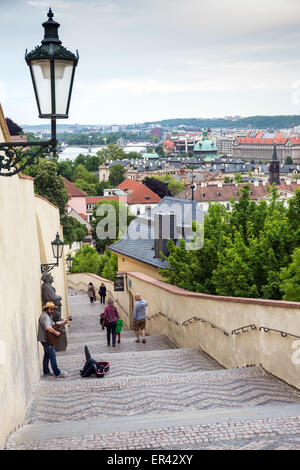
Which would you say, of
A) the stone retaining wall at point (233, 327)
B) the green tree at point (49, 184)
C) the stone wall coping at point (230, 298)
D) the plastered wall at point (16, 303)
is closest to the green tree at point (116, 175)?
the green tree at point (49, 184)

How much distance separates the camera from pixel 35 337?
33.6 feet

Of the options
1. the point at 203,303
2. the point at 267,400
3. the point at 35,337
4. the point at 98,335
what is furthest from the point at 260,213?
the point at 267,400

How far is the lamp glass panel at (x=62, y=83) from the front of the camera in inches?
204

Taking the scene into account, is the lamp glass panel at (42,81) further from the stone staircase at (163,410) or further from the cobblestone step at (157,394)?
the cobblestone step at (157,394)

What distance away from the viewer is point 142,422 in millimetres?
6273

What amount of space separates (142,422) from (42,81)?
352cm

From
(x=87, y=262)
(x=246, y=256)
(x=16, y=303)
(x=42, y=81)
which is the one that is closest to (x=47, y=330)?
(x=16, y=303)

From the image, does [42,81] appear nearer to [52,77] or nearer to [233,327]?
[52,77]

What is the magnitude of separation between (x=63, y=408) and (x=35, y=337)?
9.54 feet

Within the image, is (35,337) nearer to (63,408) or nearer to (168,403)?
(63,408)

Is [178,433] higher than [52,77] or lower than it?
lower

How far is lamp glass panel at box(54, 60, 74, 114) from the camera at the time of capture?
518cm

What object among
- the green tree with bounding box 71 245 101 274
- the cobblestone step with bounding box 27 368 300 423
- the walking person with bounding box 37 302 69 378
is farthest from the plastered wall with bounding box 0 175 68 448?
the green tree with bounding box 71 245 101 274

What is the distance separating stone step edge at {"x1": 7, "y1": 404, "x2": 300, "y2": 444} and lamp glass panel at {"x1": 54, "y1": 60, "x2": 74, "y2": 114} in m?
3.09
